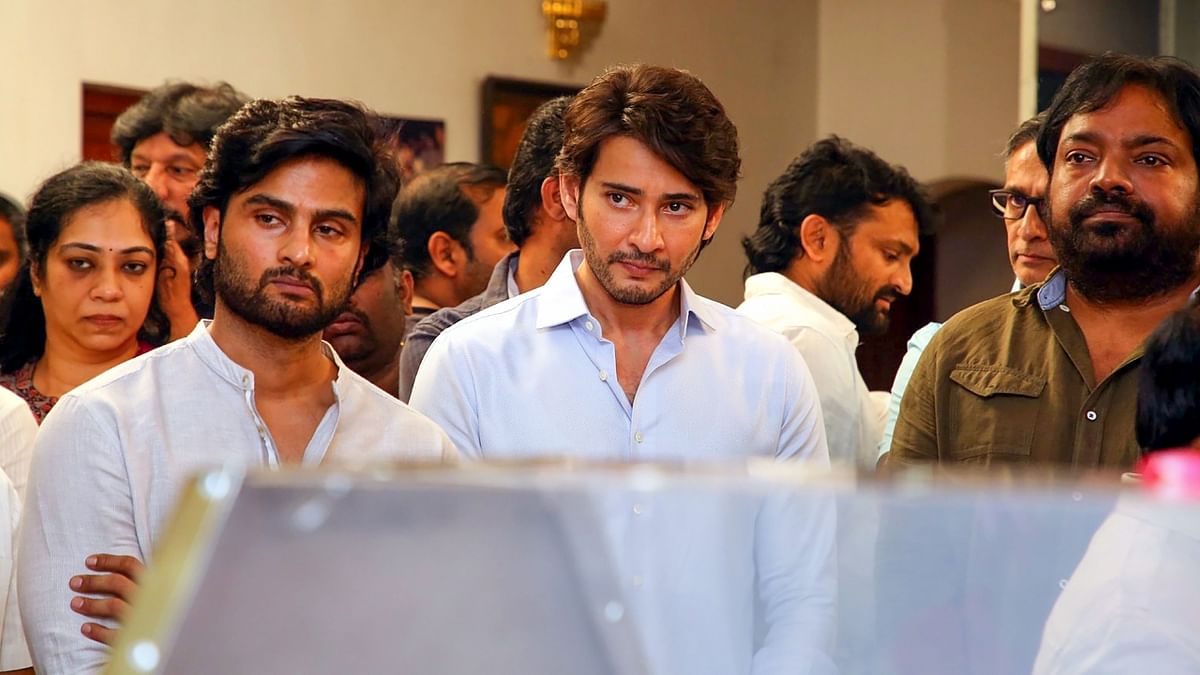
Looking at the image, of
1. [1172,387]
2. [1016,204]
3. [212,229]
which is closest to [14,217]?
[212,229]

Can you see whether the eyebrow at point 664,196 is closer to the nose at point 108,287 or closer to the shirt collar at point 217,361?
the shirt collar at point 217,361

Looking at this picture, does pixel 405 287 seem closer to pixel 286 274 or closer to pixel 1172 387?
pixel 286 274

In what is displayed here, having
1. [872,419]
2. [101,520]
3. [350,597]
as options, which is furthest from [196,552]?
[872,419]

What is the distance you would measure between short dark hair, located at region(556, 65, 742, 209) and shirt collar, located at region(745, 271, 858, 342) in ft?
3.04

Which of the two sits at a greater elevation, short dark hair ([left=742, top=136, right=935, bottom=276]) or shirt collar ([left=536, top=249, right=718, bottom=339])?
short dark hair ([left=742, top=136, right=935, bottom=276])

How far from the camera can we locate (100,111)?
610cm

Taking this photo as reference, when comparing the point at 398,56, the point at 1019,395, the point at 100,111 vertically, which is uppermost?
the point at 398,56

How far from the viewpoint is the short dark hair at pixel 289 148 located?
7.90ft

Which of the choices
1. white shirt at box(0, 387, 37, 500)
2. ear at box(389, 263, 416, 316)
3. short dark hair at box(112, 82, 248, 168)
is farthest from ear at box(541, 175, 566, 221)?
short dark hair at box(112, 82, 248, 168)

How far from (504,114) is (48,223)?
389cm

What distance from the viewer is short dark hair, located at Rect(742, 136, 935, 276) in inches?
145

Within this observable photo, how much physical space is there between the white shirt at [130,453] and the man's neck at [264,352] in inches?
1.8

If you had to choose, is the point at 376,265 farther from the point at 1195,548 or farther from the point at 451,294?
the point at 1195,548

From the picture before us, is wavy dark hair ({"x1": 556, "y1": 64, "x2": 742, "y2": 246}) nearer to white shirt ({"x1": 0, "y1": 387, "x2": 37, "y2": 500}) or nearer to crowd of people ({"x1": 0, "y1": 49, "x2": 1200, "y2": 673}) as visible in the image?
crowd of people ({"x1": 0, "y1": 49, "x2": 1200, "y2": 673})
